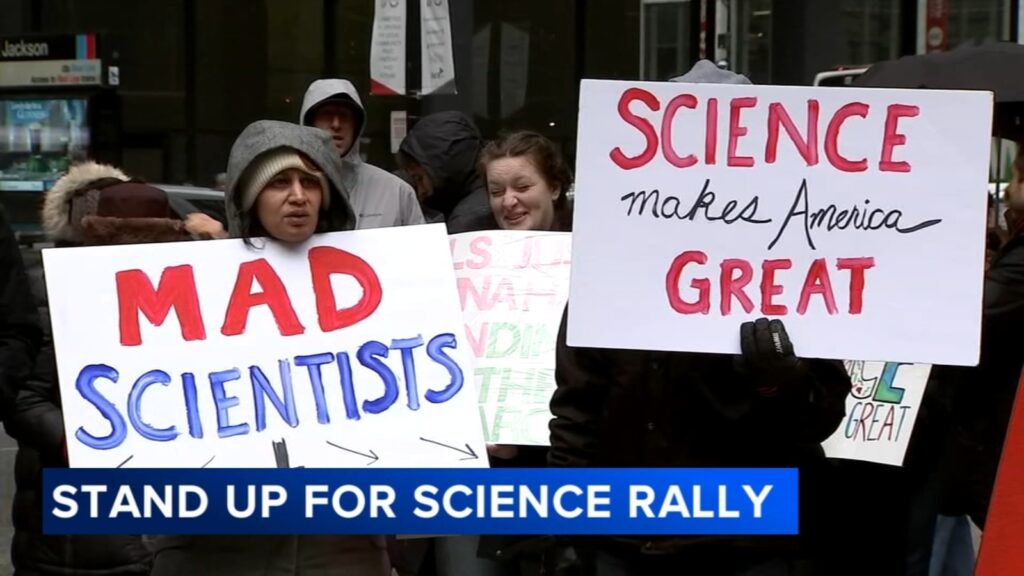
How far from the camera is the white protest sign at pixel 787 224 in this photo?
308 centimetres

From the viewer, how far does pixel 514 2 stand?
49.8 ft

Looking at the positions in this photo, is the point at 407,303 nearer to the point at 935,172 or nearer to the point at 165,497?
the point at 165,497

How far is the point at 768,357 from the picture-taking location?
9.87 feet

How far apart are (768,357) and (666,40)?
11.9 meters

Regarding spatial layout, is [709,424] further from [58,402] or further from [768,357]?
[58,402]

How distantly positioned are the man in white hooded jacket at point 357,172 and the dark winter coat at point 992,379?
1670mm

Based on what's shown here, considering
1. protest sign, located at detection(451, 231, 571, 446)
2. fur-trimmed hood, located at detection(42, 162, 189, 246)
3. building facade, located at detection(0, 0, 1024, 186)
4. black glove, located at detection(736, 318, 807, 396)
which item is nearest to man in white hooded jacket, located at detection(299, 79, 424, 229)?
protest sign, located at detection(451, 231, 571, 446)

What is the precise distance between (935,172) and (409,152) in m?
2.78

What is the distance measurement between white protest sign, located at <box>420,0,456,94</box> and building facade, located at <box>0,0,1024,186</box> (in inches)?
84.7

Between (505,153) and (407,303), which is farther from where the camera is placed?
(505,153)

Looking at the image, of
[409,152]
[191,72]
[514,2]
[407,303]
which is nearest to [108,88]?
[191,72]

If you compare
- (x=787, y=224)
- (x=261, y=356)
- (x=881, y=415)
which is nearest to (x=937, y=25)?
(x=881, y=415)

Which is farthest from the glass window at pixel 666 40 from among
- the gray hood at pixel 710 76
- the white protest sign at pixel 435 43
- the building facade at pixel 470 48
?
the gray hood at pixel 710 76

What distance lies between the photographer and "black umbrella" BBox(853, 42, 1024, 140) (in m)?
4.62
